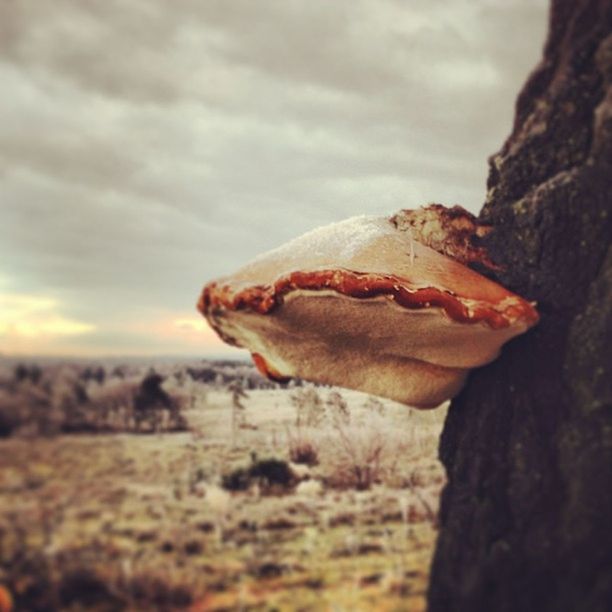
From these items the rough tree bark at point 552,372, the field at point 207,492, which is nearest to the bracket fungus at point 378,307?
the rough tree bark at point 552,372

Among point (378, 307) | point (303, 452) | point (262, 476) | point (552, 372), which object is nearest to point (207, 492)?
point (262, 476)

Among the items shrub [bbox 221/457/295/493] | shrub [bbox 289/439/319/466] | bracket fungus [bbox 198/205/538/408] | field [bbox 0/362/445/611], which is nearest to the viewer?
bracket fungus [bbox 198/205/538/408]

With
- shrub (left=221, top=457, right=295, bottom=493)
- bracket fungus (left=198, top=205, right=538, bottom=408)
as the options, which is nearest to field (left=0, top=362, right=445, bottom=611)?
shrub (left=221, top=457, right=295, bottom=493)

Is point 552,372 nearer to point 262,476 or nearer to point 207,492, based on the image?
point 262,476

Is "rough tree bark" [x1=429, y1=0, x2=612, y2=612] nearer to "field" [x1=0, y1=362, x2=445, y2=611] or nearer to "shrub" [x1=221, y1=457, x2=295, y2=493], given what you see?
"field" [x1=0, y1=362, x2=445, y2=611]

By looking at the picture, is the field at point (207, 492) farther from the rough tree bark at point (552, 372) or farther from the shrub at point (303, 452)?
the rough tree bark at point (552, 372)
